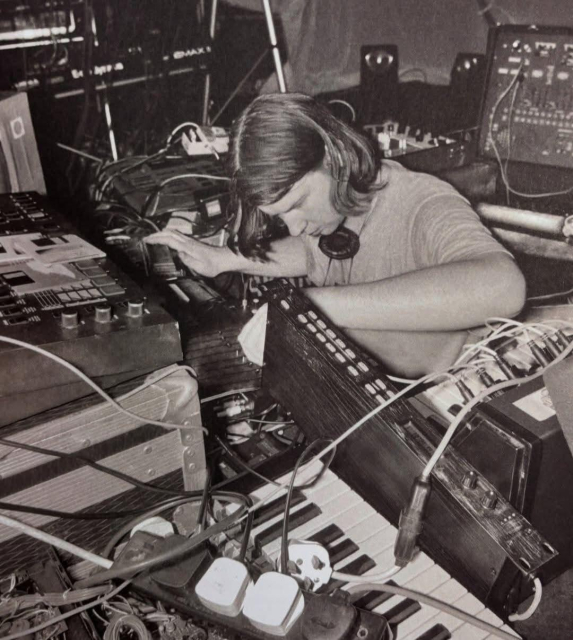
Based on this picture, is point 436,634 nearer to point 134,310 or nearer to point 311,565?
point 311,565

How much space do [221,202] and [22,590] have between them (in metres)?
0.62

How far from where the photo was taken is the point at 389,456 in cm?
68

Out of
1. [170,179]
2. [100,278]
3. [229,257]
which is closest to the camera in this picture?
[100,278]

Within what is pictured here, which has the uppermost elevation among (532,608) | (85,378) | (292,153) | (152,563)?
(292,153)

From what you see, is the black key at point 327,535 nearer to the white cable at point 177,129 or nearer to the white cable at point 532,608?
the white cable at point 532,608

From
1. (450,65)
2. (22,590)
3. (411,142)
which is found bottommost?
(22,590)

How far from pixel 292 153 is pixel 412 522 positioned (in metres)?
0.47

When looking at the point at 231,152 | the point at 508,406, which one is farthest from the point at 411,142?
the point at 508,406

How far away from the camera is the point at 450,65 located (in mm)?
822

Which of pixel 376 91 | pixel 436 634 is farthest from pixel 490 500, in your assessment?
pixel 376 91

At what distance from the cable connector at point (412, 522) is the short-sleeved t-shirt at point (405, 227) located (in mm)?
307

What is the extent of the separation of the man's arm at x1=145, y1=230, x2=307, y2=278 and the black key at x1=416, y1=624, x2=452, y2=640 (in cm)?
53

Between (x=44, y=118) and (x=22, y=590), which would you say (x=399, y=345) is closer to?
(x=22, y=590)

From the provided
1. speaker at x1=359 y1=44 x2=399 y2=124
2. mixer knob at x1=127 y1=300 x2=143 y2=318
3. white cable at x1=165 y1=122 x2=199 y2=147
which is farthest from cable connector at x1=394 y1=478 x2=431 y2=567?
white cable at x1=165 y1=122 x2=199 y2=147
